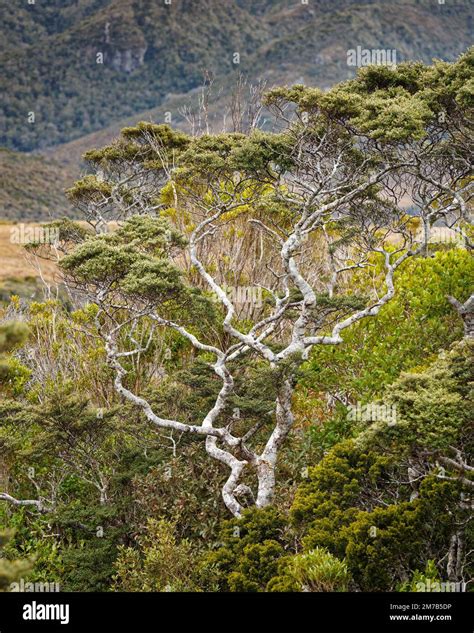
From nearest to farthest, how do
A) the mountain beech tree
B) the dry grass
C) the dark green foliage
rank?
1. the dark green foliage
2. the mountain beech tree
3. the dry grass

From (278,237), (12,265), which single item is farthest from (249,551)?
(12,265)

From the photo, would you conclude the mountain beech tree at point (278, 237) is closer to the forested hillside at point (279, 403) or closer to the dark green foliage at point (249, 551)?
the forested hillside at point (279, 403)

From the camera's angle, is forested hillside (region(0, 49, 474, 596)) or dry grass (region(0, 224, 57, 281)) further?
dry grass (region(0, 224, 57, 281))

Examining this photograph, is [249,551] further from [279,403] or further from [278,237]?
[278,237]

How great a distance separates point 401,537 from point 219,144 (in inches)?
291

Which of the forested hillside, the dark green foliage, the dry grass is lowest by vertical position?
the dark green foliage

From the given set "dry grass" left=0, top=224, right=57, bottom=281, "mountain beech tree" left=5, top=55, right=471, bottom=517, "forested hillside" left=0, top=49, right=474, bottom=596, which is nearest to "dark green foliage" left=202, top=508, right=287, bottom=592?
"forested hillside" left=0, top=49, right=474, bottom=596

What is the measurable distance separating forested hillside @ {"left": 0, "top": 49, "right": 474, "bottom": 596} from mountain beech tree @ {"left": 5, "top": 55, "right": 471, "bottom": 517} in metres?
0.05

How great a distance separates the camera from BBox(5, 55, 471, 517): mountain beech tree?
1260 cm

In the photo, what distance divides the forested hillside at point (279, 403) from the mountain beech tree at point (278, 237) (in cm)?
5

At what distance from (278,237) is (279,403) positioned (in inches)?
125

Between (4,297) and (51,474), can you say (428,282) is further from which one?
(4,297)

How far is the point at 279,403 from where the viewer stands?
12.7m

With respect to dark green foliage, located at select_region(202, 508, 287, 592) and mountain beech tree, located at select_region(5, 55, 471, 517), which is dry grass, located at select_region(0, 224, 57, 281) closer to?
mountain beech tree, located at select_region(5, 55, 471, 517)
